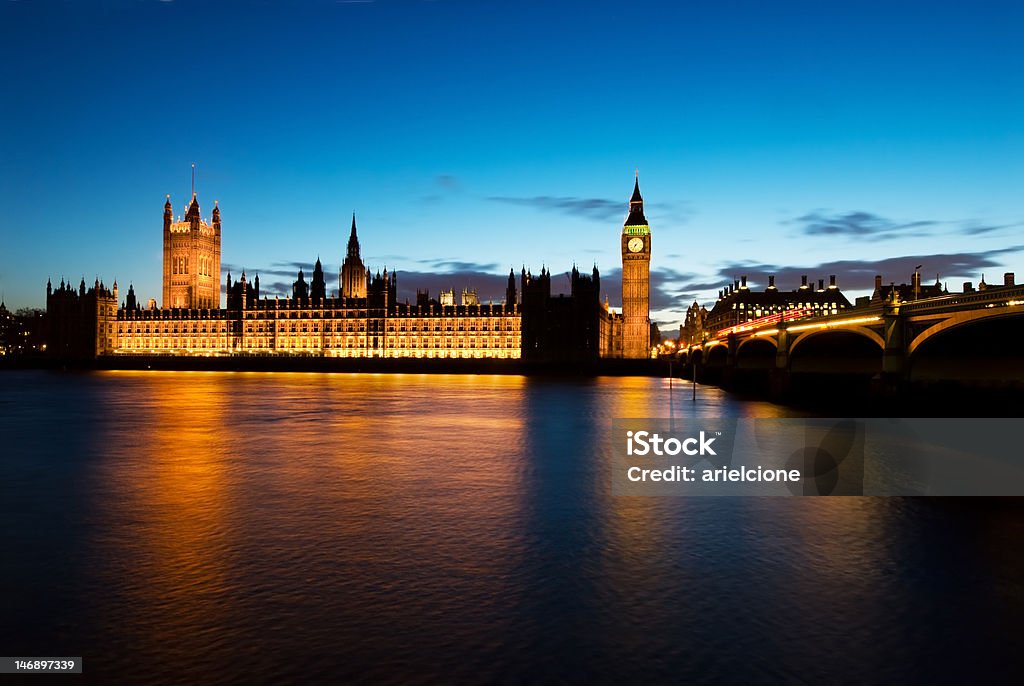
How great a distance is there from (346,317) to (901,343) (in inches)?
5114

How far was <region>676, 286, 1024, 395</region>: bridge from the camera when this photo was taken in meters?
40.2

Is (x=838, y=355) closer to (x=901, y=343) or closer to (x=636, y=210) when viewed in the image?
(x=901, y=343)

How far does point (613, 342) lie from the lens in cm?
17400

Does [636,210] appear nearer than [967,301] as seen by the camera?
No

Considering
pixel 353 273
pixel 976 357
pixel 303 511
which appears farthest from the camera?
pixel 353 273

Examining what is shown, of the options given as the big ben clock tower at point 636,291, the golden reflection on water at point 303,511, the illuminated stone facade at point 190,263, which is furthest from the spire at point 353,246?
the golden reflection on water at point 303,511

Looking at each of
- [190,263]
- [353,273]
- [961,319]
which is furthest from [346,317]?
[961,319]

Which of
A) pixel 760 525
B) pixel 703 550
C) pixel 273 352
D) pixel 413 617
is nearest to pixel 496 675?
pixel 413 617

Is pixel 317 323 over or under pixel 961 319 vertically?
over

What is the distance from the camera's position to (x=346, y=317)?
161m

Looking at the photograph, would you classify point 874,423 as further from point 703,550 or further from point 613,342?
point 613,342

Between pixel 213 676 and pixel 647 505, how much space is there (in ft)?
37.6
